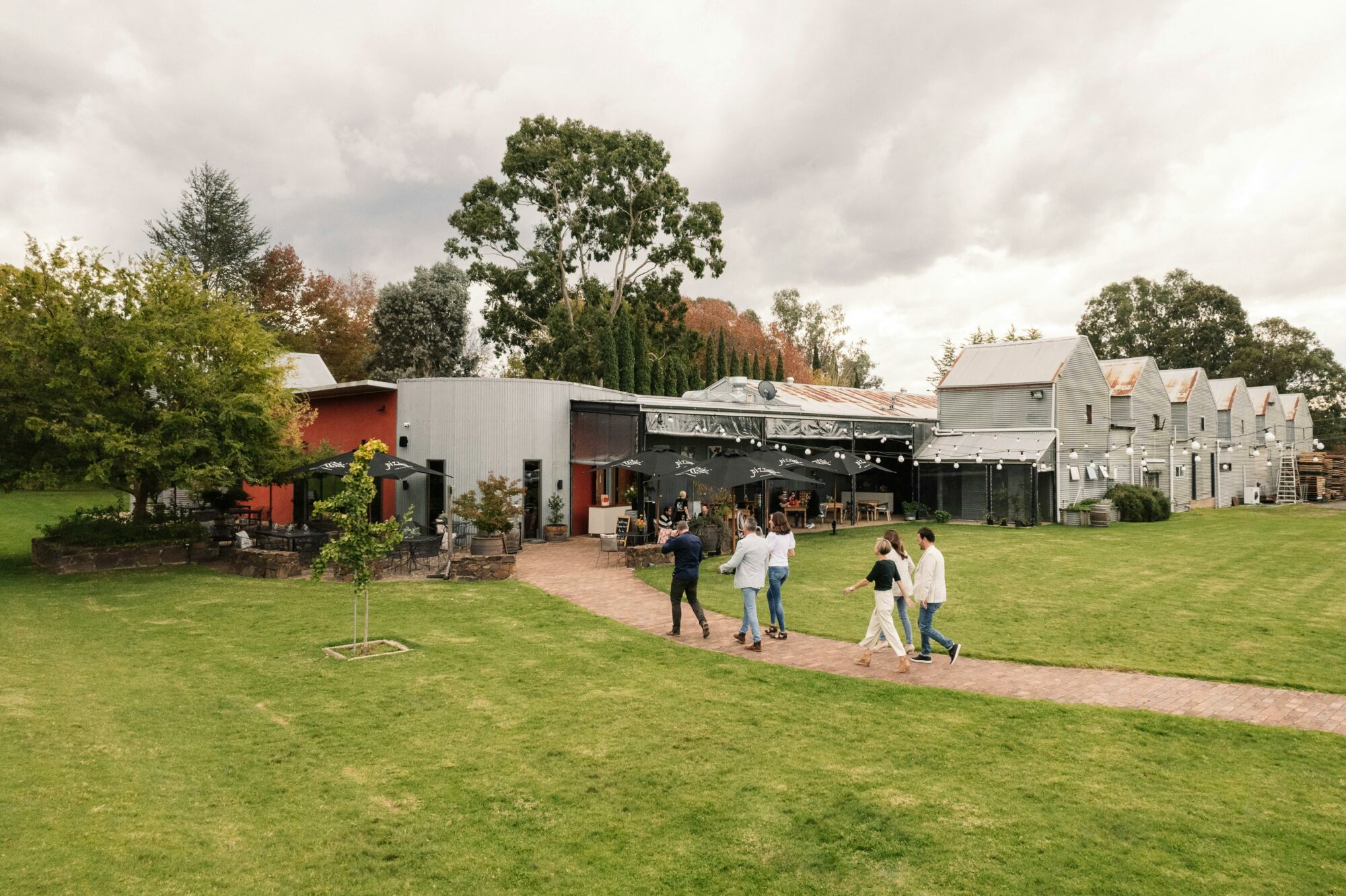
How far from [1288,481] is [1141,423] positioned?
1946 cm

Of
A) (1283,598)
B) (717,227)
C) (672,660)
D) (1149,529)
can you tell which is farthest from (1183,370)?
(672,660)

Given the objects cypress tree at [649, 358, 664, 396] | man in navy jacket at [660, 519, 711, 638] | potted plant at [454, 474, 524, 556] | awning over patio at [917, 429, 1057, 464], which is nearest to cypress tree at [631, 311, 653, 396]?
cypress tree at [649, 358, 664, 396]

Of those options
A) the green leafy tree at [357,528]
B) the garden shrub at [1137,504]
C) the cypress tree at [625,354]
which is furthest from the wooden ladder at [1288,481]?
the green leafy tree at [357,528]

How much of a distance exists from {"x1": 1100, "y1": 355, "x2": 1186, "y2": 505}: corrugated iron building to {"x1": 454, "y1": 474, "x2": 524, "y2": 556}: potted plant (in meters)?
24.8

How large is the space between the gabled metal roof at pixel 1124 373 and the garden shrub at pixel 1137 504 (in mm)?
4620

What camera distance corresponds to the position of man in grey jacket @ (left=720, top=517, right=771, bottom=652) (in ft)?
31.7

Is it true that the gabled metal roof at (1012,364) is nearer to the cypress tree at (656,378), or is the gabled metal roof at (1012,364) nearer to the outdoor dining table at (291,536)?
the cypress tree at (656,378)

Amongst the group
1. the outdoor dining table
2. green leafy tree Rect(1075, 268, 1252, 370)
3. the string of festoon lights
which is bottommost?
the outdoor dining table

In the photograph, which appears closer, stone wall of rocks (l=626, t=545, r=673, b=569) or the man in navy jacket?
the man in navy jacket

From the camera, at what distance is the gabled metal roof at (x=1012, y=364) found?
2872 cm

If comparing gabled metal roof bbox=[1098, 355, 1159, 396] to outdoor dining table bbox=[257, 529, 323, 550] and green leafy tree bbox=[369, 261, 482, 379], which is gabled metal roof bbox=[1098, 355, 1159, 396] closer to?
outdoor dining table bbox=[257, 529, 323, 550]

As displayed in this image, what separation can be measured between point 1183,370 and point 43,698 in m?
43.9

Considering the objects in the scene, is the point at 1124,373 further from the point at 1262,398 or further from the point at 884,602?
the point at 884,602

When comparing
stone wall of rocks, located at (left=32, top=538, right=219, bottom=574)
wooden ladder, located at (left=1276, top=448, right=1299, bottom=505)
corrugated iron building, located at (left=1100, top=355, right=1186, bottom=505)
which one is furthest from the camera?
wooden ladder, located at (left=1276, top=448, right=1299, bottom=505)
